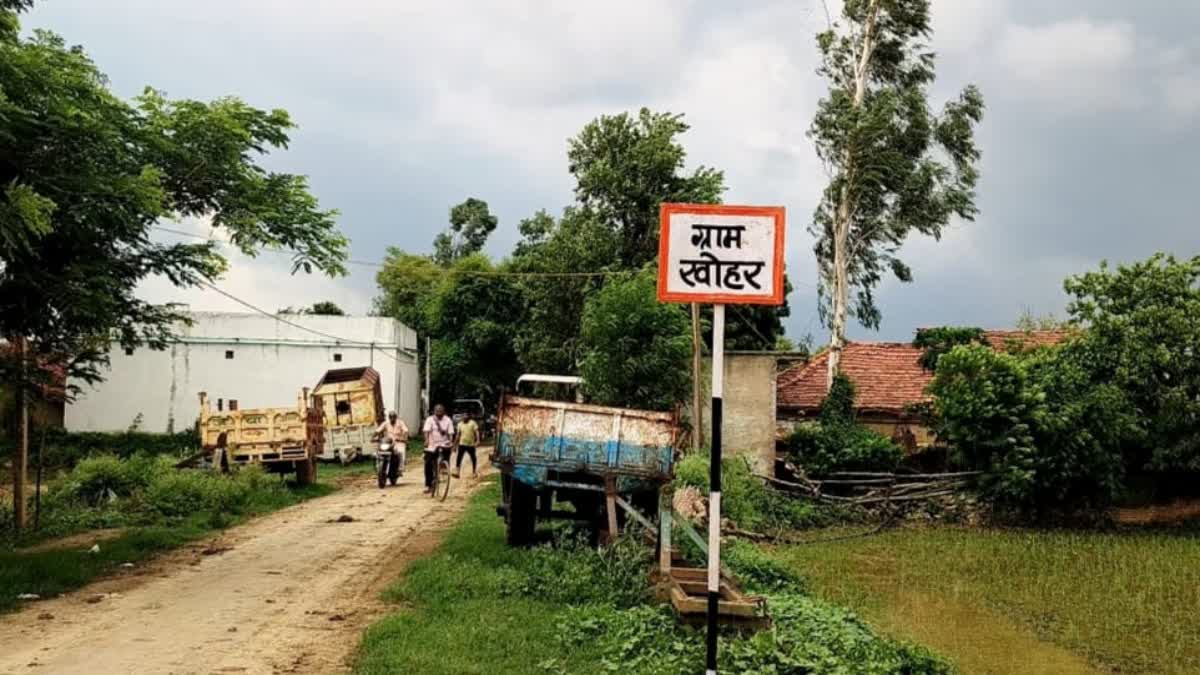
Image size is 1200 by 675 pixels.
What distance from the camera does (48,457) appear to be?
3231cm

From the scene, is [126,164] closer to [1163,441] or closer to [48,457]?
[1163,441]

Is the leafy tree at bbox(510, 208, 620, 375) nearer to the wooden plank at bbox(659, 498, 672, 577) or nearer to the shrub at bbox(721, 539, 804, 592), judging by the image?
the shrub at bbox(721, 539, 804, 592)

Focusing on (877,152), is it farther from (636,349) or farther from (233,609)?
(233,609)

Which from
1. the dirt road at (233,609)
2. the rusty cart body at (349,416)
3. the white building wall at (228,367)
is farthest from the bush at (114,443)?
the dirt road at (233,609)

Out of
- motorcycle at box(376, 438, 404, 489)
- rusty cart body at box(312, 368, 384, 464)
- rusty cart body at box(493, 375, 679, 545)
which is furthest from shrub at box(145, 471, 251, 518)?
rusty cart body at box(312, 368, 384, 464)

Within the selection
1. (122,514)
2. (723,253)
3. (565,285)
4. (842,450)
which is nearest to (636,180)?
(565,285)

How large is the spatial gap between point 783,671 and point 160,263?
9.23m

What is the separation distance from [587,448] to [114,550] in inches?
255

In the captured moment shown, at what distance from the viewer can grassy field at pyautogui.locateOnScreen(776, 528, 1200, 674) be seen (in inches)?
415

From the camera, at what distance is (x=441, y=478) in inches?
908

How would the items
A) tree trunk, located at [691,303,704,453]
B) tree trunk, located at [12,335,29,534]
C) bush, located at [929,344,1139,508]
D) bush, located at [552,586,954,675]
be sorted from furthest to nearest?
tree trunk, located at [691,303,704,453]
bush, located at [929,344,1139,508]
tree trunk, located at [12,335,29,534]
bush, located at [552,586,954,675]

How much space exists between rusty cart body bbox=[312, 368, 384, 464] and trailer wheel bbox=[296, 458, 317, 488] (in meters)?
7.88

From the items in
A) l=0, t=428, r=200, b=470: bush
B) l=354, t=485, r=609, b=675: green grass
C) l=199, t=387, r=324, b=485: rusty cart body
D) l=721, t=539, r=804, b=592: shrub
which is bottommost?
l=721, t=539, r=804, b=592: shrub

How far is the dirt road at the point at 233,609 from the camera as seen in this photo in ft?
26.8
